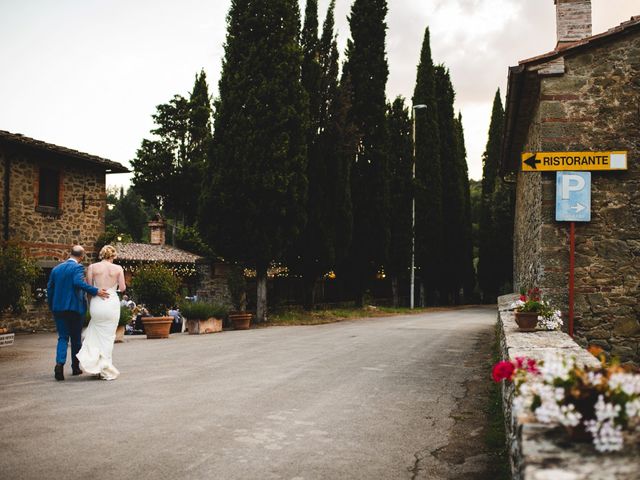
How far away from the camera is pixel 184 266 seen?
105 feet

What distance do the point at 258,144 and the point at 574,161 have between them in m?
12.2

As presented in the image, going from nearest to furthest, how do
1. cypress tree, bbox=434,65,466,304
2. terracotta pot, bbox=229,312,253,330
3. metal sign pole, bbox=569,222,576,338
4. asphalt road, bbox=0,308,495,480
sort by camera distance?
asphalt road, bbox=0,308,495,480
metal sign pole, bbox=569,222,576,338
terracotta pot, bbox=229,312,253,330
cypress tree, bbox=434,65,466,304

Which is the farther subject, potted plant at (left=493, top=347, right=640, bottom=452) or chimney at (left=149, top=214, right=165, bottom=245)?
chimney at (left=149, top=214, right=165, bottom=245)

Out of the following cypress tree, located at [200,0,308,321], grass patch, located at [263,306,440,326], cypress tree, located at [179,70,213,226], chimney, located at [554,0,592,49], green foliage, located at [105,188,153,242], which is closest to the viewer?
chimney, located at [554,0,592,49]


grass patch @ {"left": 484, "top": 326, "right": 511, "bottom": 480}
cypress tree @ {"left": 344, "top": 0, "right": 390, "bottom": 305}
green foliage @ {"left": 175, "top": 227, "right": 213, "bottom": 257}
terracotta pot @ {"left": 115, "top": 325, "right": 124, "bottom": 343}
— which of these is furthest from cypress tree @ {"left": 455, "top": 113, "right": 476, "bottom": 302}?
grass patch @ {"left": 484, "top": 326, "right": 511, "bottom": 480}

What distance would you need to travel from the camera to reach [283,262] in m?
23.2

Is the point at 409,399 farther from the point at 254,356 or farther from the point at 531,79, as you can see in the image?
the point at 531,79

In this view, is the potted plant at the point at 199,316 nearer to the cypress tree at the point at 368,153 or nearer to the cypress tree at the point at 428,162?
the cypress tree at the point at 368,153

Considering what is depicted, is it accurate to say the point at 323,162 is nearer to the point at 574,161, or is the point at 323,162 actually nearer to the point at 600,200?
the point at 574,161

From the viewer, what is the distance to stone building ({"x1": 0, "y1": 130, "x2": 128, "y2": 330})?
17.6m

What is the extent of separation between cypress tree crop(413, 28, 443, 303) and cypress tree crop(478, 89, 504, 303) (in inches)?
300

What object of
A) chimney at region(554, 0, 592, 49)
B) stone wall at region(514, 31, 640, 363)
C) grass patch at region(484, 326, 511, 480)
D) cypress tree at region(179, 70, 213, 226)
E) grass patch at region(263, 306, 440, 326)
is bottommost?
grass patch at region(263, 306, 440, 326)

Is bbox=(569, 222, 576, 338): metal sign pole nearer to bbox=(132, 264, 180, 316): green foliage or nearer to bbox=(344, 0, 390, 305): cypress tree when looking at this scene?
bbox=(132, 264, 180, 316): green foliage

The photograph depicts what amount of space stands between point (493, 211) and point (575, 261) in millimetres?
31132
